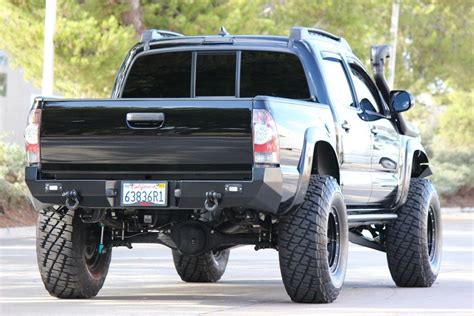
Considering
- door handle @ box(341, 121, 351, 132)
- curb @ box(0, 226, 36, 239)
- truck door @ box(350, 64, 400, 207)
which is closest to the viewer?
door handle @ box(341, 121, 351, 132)

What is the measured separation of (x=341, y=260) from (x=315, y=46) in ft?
6.58

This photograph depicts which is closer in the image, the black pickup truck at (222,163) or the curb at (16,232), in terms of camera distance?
the black pickup truck at (222,163)

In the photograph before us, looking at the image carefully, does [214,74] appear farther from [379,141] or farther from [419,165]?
[419,165]

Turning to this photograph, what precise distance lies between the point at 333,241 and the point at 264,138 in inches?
65.7

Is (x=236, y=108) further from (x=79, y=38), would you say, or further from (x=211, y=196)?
(x=79, y=38)

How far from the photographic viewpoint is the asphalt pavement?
37.4ft

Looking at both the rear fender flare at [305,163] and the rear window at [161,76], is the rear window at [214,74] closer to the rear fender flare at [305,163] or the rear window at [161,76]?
the rear window at [161,76]

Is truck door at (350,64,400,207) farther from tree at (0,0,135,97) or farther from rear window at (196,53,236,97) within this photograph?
tree at (0,0,135,97)

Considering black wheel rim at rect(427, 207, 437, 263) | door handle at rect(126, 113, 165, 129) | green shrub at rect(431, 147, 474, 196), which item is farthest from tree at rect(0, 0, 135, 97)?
door handle at rect(126, 113, 165, 129)

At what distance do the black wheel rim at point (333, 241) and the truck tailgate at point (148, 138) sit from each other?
56.3 inches

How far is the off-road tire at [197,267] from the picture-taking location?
14438 millimetres

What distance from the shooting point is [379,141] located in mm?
13984

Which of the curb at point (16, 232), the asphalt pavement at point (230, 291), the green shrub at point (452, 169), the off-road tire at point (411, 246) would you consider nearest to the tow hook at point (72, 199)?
the asphalt pavement at point (230, 291)

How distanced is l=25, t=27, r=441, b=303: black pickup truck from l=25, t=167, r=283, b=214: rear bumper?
0.01 metres
